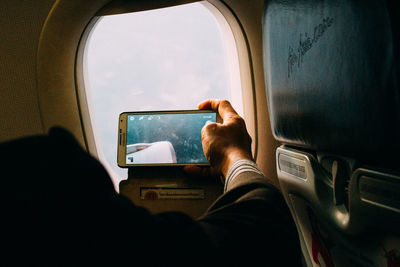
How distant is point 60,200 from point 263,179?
47 centimetres

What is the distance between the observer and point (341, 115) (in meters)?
0.50

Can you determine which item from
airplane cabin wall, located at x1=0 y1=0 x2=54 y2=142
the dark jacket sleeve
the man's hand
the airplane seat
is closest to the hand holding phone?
the man's hand

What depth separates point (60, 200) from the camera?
294mm

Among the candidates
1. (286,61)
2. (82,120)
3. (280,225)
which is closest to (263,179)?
(280,225)

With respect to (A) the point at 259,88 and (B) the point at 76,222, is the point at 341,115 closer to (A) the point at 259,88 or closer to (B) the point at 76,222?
(B) the point at 76,222

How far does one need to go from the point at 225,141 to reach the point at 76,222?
0.72 meters

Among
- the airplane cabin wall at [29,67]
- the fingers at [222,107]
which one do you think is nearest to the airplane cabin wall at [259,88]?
the airplane cabin wall at [29,67]

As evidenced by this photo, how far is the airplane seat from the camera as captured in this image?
0.40 m

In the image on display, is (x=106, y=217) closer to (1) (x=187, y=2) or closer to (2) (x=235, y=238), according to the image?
(2) (x=235, y=238)

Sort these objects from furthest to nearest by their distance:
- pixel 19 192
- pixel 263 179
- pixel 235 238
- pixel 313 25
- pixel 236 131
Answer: pixel 236 131, pixel 263 179, pixel 313 25, pixel 235 238, pixel 19 192

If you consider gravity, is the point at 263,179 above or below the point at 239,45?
below

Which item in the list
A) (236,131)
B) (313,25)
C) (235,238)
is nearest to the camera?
(235,238)

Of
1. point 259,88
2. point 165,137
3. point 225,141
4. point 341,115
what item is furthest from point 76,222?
point 259,88

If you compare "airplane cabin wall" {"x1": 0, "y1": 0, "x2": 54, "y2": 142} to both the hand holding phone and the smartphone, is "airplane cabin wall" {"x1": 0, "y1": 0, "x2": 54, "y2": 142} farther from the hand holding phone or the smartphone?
the hand holding phone
